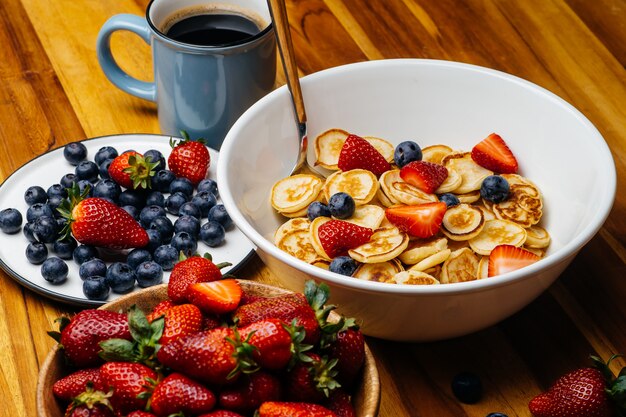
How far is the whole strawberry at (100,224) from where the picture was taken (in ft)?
4.08

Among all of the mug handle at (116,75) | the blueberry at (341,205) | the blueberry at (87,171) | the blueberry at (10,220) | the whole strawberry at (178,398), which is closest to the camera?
the whole strawberry at (178,398)

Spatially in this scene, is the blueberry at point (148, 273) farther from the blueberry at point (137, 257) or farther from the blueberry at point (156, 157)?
the blueberry at point (156, 157)

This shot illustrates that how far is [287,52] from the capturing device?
4.28 feet

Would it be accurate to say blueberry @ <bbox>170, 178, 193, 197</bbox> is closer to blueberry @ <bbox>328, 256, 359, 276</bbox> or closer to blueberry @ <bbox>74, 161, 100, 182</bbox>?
blueberry @ <bbox>74, 161, 100, 182</bbox>

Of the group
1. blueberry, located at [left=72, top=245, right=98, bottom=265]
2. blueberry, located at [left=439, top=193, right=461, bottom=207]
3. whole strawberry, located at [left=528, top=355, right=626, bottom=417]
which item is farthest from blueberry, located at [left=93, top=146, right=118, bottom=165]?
whole strawberry, located at [left=528, top=355, right=626, bottom=417]

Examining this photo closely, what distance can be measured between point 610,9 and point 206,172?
950mm

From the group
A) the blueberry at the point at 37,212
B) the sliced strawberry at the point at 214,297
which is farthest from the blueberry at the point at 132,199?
the sliced strawberry at the point at 214,297

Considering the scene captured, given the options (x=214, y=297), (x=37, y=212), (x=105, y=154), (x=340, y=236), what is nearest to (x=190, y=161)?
(x=105, y=154)

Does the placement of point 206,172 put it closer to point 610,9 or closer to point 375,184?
point 375,184

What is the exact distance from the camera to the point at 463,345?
3.92 ft

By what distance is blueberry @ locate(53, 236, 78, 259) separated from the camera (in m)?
1.27

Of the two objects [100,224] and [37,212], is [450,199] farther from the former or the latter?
[37,212]

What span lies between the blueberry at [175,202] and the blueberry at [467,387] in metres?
0.51

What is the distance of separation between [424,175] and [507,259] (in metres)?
0.20
